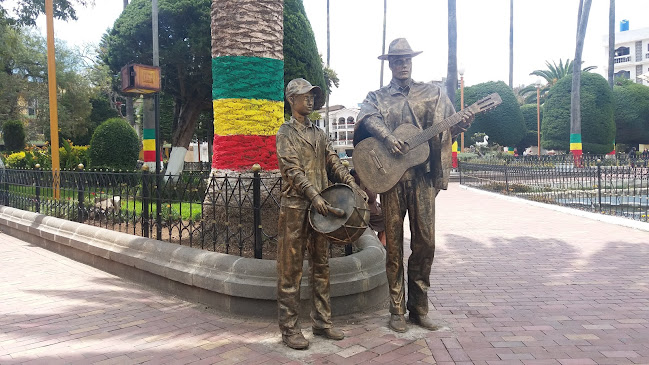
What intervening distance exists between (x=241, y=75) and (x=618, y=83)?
45323 millimetres

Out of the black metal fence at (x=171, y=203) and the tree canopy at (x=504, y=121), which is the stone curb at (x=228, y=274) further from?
the tree canopy at (x=504, y=121)

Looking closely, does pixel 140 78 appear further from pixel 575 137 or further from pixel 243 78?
pixel 575 137

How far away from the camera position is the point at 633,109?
3209 cm

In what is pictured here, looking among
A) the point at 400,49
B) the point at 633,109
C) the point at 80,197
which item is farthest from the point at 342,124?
the point at 400,49

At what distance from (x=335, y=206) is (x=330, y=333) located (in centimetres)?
108

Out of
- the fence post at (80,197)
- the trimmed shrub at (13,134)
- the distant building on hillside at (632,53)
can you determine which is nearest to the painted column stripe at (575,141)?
the fence post at (80,197)

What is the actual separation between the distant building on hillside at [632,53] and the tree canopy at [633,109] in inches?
1412

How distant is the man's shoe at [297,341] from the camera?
12.3ft

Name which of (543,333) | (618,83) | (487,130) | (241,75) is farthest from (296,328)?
(618,83)

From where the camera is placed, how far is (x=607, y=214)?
1088 centimetres

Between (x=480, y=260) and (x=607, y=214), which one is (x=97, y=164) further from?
(x=607, y=214)

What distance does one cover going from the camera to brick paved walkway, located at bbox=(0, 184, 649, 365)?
364 centimetres

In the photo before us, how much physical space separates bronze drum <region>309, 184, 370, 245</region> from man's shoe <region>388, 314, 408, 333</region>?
94 cm

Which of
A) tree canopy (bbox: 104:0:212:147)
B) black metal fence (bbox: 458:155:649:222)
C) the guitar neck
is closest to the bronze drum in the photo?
the guitar neck
